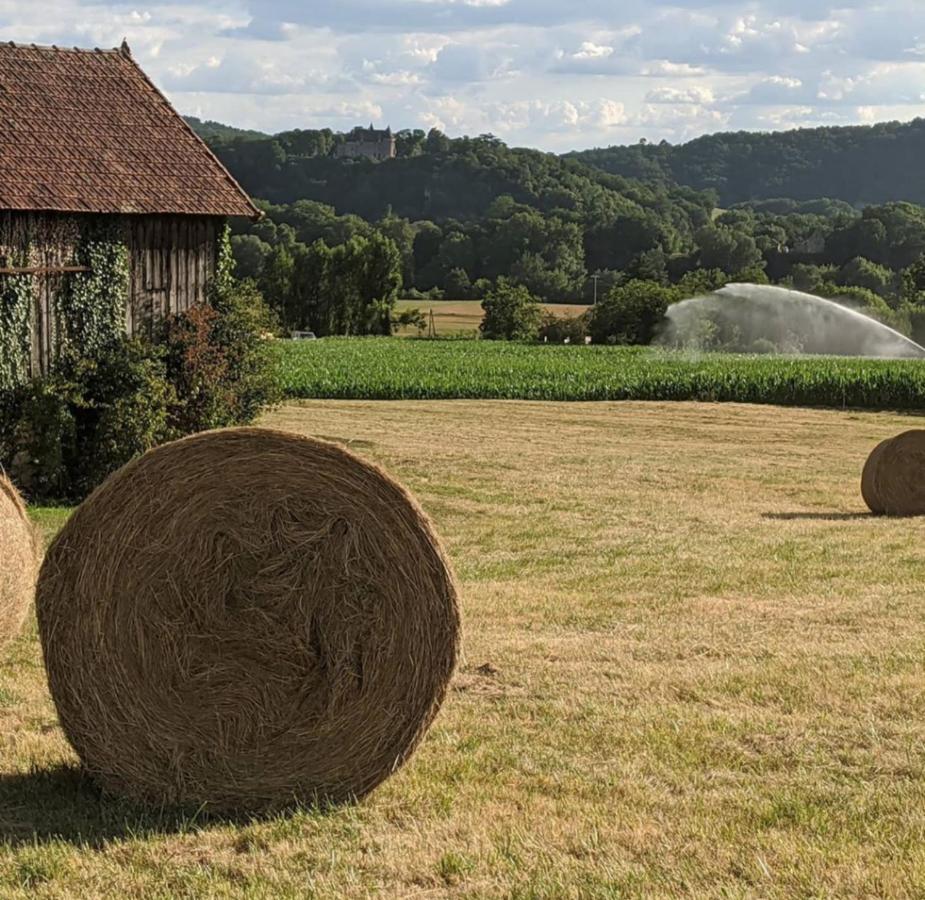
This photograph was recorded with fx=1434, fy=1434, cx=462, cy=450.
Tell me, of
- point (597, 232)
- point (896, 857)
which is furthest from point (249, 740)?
point (597, 232)

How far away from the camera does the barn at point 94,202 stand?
20.6m

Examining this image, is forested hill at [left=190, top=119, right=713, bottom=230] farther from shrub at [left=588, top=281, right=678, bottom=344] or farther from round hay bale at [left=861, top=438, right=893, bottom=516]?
round hay bale at [left=861, top=438, right=893, bottom=516]

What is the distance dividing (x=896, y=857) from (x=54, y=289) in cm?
1713

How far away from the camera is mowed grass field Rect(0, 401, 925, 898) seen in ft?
20.7

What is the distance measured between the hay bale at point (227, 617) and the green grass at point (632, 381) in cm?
3419

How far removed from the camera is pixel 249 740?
727 cm

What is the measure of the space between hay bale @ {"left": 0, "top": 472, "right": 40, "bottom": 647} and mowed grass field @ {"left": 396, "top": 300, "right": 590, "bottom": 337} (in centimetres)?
7371

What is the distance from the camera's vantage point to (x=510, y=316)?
82125mm

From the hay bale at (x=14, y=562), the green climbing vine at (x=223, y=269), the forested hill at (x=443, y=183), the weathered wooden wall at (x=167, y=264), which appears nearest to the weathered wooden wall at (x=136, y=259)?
the weathered wooden wall at (x=167, y=264)

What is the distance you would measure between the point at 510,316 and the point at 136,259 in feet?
199

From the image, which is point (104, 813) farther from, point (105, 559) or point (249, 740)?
point (105, 559)

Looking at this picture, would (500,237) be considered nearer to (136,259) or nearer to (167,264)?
(167,264)

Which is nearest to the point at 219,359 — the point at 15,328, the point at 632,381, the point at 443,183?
the point at 15,328

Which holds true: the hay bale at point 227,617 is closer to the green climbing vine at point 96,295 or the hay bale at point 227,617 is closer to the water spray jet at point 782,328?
the green climbing vine at point 96,295
